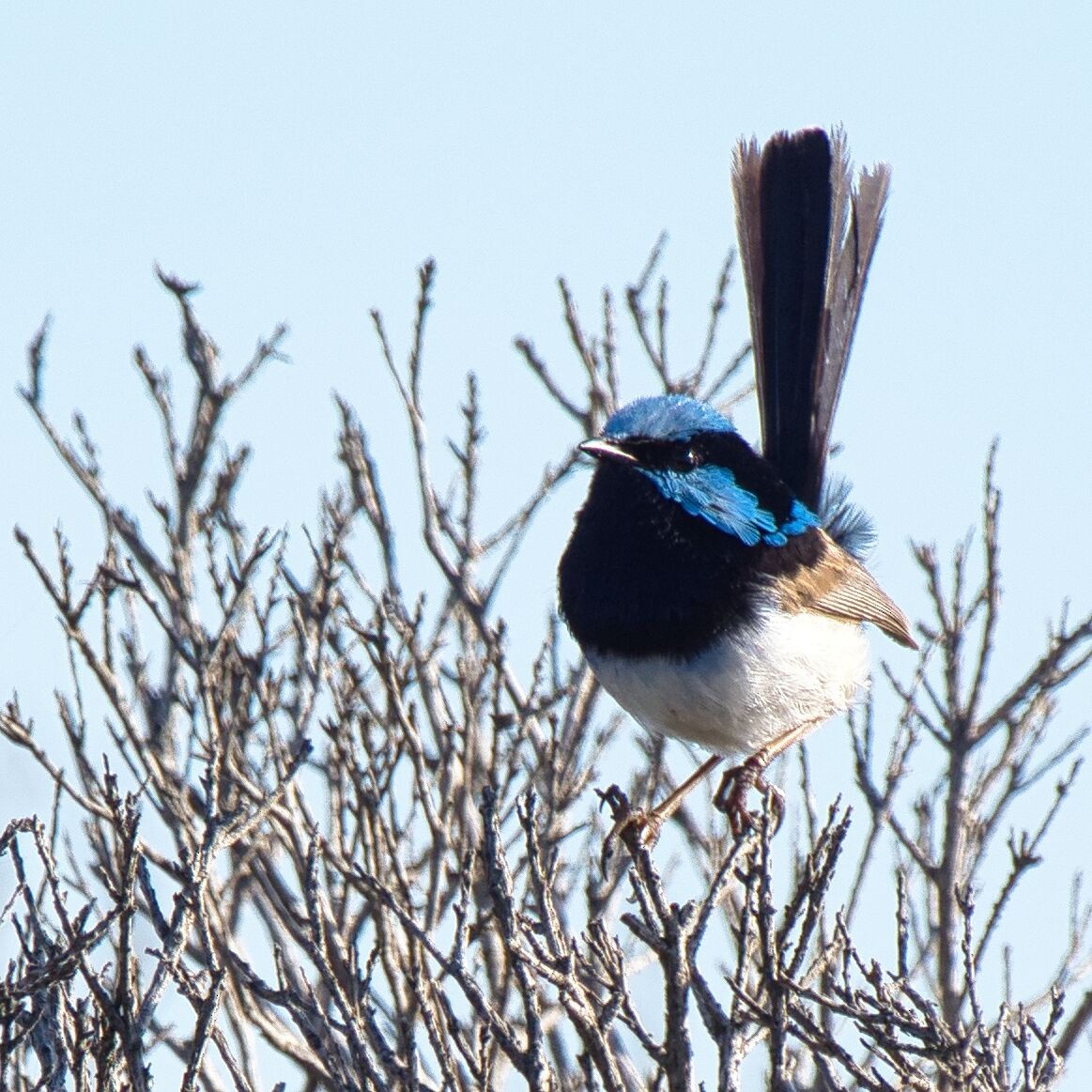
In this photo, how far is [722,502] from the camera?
4.61 metres

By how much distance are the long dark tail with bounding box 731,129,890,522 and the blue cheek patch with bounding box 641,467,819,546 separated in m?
0.91

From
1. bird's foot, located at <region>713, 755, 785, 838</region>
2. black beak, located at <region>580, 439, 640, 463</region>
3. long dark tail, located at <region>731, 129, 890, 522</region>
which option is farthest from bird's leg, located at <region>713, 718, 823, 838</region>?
long dark tail, located at <region>731, 129, 890, 522</region>

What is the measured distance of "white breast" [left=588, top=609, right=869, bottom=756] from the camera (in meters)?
4.34

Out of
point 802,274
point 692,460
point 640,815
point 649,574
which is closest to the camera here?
point 640,815

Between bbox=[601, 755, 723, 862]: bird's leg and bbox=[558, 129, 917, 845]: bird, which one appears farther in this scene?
bbox=[558, 129, 917, 845]: bird

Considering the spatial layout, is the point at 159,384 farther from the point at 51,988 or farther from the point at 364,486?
the point at 51,988

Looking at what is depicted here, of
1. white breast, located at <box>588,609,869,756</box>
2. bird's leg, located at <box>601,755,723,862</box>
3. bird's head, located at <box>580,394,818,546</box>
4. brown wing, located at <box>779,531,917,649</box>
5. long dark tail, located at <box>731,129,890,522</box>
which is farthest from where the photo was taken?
long dark tail, located at <box>731,129,890,522</box>

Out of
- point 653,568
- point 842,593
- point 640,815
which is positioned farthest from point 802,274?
point 640,815

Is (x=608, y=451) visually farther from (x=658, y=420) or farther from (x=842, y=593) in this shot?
(x=842, y=593)

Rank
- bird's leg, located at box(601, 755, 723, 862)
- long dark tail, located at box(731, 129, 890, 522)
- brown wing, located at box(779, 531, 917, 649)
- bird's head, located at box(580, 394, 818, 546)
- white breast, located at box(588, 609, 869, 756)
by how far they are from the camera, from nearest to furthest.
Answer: bird's leg, located at box(601, 755, 723, 862), white breast, located at box(588, 609, 869, 756), bird's head, located at box(580, 394, 818, 546), brown wing, located at box(779, 531, 917, 649), long dark tail, located at box(731, 129, 890, 522)

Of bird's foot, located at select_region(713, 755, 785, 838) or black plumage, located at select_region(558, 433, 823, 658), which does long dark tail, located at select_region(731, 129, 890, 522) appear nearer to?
black plumage, located at select_region(558, 433, 823, 658)

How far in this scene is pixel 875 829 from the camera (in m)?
4.79

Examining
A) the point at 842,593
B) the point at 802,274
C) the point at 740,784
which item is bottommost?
the point at 740,784

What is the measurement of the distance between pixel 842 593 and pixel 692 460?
74 cm
